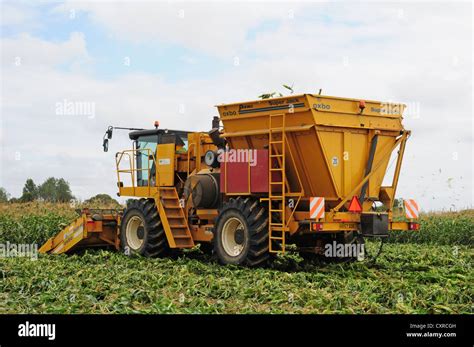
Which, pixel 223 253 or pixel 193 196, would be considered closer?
pixel 223 253

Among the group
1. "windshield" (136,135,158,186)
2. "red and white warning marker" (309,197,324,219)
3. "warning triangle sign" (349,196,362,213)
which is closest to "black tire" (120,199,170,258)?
"windshield" (136,135,158,186)

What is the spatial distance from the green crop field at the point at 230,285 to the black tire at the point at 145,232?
0.32 m

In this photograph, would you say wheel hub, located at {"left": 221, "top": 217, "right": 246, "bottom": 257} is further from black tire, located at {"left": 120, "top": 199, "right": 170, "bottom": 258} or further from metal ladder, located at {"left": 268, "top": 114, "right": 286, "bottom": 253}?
black tire, located at {"left": 120, "top": 199, "right": 170, "bottom": 258}

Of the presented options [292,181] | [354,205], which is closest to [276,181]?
[292,181]

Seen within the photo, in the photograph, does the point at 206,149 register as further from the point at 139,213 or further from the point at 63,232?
the point at 63,232

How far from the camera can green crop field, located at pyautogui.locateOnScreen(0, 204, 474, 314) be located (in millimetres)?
9602

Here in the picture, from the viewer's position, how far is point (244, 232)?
1350 centimetres

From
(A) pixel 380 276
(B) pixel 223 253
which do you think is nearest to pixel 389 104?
(A) pixel 380 276

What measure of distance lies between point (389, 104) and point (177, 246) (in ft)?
17.9

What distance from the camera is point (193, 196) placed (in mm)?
15055

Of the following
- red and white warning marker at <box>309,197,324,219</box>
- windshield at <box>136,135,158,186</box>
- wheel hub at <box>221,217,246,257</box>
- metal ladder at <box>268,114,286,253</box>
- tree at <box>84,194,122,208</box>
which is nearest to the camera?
red and white warning marker at <box>309,197,324,219</box>

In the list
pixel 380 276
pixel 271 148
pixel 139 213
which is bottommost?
pixel 380 276

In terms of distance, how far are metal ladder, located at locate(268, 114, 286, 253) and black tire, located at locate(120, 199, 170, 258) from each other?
345 centimetres
